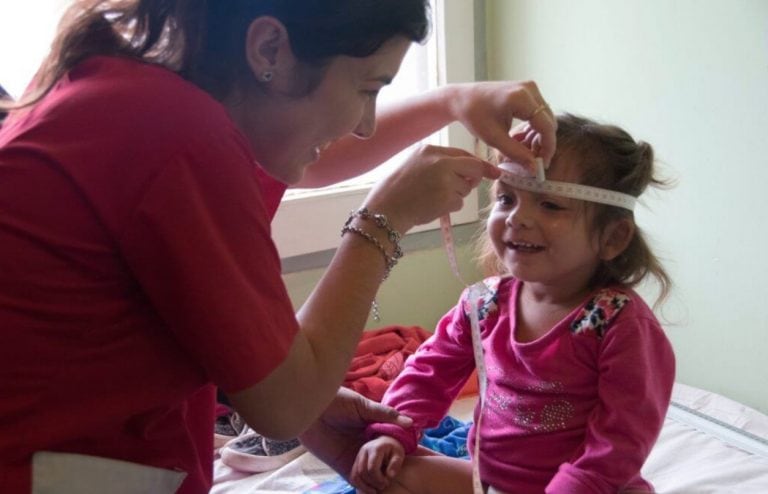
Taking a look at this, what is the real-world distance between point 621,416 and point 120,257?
0.73 m

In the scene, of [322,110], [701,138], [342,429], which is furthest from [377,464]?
[701,138]

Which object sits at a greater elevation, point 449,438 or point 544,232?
point 544,232

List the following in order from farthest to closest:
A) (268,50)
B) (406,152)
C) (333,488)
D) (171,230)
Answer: (406,152) → (333,488) → (268,50) → (171,230)

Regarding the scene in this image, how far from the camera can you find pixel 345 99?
85 centimetres

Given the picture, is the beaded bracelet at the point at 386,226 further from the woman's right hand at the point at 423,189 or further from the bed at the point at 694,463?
the bed at the point at 694,463

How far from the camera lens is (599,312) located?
3.91ft

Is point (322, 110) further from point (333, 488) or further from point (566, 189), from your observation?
point (333, 488)

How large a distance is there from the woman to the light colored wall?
0.99 meters

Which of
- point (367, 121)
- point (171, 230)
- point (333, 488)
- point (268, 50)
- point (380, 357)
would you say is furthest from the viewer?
point (380, 357)

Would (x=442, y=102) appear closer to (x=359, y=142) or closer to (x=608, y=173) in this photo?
(x=359, y=142)

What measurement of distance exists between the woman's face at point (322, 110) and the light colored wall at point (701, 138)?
1.01 m

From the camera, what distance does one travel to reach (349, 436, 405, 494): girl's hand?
1.26 m

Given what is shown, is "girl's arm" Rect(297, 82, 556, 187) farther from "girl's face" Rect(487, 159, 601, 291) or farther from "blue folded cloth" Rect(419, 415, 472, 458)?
"blue folded cloth" Rect(419, 415, 472, 458)

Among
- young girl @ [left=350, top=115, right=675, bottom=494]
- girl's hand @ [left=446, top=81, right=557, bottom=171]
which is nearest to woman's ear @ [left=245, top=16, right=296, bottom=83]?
girl's hand @ [left=446, top=81, right=557, bottom=171]
